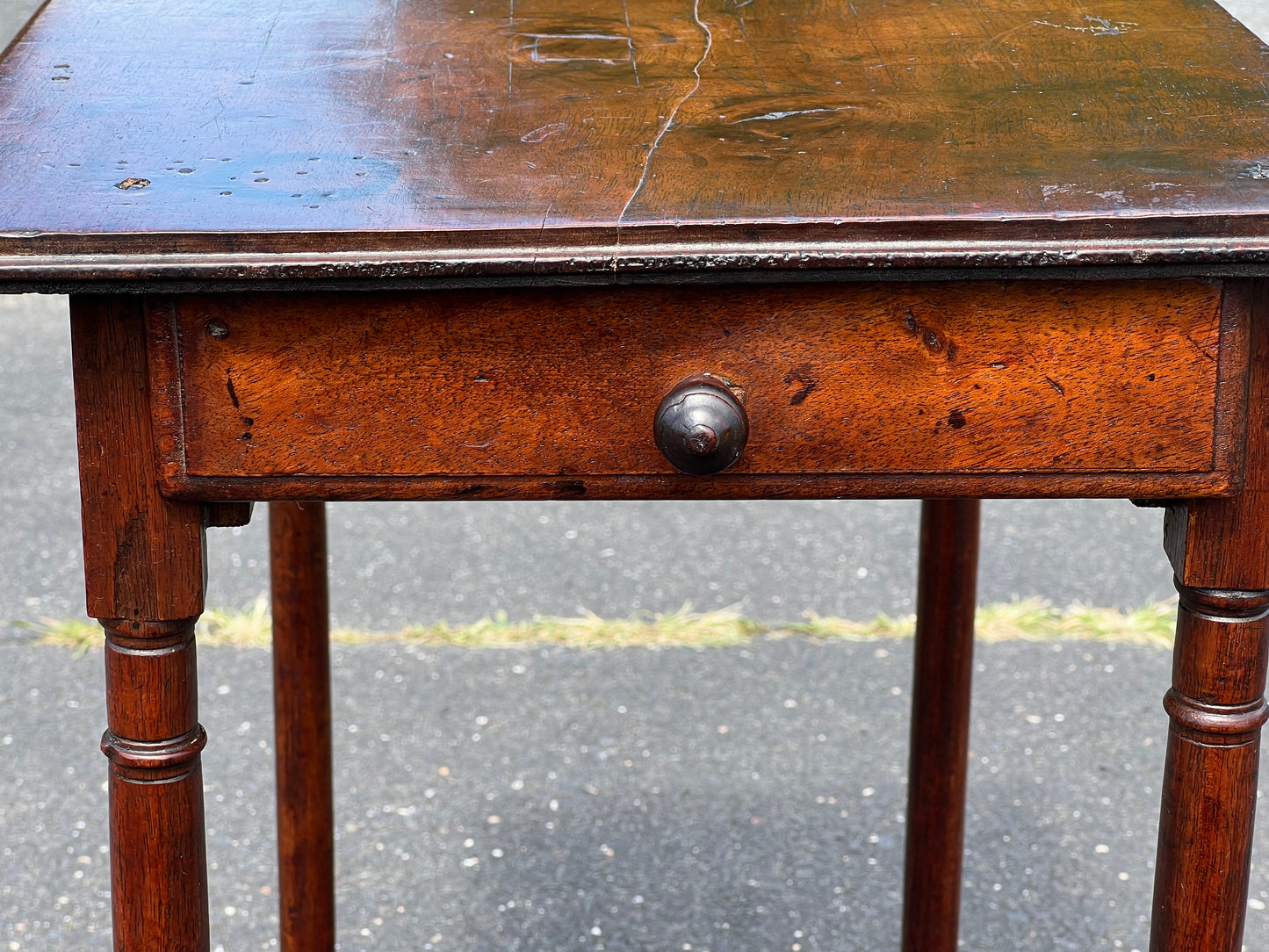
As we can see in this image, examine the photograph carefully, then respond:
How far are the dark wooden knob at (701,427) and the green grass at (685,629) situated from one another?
1.50m

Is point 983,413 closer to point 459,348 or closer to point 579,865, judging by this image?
point 459,348

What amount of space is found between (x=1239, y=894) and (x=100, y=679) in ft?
5.46

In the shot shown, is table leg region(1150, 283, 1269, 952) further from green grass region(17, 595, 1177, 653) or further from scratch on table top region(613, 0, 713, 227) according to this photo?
green grass region(17, 595, 1177, 653)

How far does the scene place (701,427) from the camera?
76 cm

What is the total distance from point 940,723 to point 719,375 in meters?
0.69

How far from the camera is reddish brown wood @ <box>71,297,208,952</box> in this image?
2.63 ft

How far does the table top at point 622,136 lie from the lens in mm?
730

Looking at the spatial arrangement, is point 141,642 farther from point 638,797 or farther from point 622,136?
point 638,797

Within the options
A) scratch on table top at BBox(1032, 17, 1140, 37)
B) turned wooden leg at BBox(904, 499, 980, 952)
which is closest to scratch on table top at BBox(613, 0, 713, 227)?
scratch on table top at BBox(1032, 17, 1140, 37)

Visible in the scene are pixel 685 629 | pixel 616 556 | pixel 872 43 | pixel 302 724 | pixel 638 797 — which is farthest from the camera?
pixel 616 556

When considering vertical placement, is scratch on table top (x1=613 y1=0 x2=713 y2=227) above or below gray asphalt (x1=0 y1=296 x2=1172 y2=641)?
above

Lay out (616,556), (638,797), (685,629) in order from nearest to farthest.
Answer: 1. (638,797)
2. (685,629)
3. (616,556)

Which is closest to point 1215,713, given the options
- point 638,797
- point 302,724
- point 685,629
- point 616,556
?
point 302,724

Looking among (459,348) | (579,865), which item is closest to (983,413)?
(459,348)
